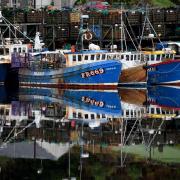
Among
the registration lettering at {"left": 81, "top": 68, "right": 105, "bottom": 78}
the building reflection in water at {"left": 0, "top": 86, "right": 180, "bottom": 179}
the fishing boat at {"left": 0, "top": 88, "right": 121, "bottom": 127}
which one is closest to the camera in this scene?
the building reflection in water at {"left": 0, "top": 86, "right": 180, "bottom": 179}

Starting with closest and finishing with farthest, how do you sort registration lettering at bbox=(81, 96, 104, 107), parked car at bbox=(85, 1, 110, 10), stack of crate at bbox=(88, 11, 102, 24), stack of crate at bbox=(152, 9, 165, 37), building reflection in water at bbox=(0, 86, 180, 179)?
building reflection in water at bbox=(0, 86, 180, 179), registration lettering at bbox=(81, 96, 104, 107), stack of crate at bbox=(152, 9, 165, 37), stack of crate at bbox=(88, 11, 102, 24), parked car at bbox=(85, 1, 110, 10)

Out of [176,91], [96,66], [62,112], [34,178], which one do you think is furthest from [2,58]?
[34,178]

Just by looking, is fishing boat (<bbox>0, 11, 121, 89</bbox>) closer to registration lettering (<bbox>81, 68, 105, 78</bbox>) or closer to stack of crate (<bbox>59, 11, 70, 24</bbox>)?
registration lettering (<bbox>81, 68, 105, 78</bbox>)

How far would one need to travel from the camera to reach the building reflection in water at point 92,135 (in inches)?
861

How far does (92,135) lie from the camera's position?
27703 millimetres

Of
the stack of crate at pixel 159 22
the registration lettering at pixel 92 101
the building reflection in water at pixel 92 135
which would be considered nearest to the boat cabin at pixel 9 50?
the building reflection in water at pixel 92 135

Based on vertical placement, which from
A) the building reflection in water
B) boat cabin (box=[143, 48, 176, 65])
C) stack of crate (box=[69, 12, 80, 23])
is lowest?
boat cabin (box=[143, 48, 176, 65])

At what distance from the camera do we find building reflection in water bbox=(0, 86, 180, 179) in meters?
21.9

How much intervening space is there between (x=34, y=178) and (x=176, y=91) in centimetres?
3173

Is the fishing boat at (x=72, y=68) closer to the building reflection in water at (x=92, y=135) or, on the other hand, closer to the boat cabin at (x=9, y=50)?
the boat cabin at (x=9, y=50)

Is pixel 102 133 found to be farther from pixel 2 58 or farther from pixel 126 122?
pixel 2 58

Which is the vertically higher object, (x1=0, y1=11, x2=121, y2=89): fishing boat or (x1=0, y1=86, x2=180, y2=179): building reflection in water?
(x1=0, y1=86, x2=180, y2=179): building reflection in water

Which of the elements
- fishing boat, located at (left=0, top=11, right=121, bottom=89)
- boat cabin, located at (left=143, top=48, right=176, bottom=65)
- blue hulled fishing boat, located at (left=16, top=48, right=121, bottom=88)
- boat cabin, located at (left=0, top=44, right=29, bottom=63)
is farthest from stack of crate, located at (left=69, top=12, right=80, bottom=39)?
boat cabin, located at (left=143, top=48, right=176, bottom=65)

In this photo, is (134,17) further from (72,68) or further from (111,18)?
(72,68)
